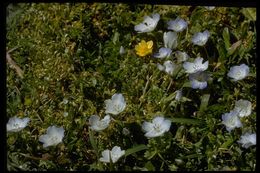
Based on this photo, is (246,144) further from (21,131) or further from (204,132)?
(21,131)

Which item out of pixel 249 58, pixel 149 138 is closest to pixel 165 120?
pixel 149 138

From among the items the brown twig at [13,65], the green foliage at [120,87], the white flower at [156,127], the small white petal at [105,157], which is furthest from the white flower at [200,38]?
the brown twig at [13,65]

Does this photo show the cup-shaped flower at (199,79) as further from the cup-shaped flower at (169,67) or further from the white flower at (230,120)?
the white flower at (230,120)

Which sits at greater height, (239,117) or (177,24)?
(177,24)

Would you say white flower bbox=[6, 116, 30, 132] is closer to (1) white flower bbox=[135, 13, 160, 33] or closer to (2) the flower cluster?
(1) white flower bbox=[135, 13, 160, 33]

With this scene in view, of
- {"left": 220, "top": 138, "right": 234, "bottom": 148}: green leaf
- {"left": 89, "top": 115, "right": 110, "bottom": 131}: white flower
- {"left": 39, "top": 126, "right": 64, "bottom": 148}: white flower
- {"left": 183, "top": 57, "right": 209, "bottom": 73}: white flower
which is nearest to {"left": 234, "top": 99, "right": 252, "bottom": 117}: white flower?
{"left": 220, "top": 138, "right": 234, "bottom": 148}: green leaf

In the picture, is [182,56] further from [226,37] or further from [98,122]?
[98,122]

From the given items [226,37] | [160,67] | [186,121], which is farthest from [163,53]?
[186,121]
